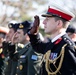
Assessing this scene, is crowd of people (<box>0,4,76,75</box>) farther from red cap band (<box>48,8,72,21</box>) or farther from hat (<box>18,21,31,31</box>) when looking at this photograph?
hat (<box>18,21,31,31</box>)

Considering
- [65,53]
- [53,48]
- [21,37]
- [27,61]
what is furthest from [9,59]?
[65,53]

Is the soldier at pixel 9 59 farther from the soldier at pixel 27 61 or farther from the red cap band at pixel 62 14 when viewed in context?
the red cap band at pixel 62 14

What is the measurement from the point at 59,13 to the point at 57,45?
490 mm

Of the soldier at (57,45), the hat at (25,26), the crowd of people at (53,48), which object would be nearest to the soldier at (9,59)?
the hat at (25,26)

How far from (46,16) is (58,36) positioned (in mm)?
363

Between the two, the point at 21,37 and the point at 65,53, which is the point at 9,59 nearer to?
the point at 21,37

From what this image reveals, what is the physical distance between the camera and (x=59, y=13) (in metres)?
5.80

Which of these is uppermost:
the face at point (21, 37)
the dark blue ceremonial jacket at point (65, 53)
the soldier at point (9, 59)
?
the dark blue ceremonial jacket at point (65, 53)

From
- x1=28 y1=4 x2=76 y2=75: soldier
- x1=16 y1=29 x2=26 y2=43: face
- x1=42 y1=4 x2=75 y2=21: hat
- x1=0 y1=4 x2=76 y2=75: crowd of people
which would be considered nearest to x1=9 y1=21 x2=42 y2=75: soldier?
x1=0 y1=4 x2=76 y2=75: crowd of people

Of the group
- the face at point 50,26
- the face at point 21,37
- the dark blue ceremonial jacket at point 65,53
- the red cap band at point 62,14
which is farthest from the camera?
the face at point 21,37

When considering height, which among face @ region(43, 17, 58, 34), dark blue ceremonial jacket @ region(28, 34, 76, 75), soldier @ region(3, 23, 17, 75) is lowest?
soldier @ region(3, 23, 17, 75)

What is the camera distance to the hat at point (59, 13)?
577 cm

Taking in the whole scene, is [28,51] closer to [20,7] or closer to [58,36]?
[58,36]

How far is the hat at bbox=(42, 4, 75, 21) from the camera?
5.77 metres
